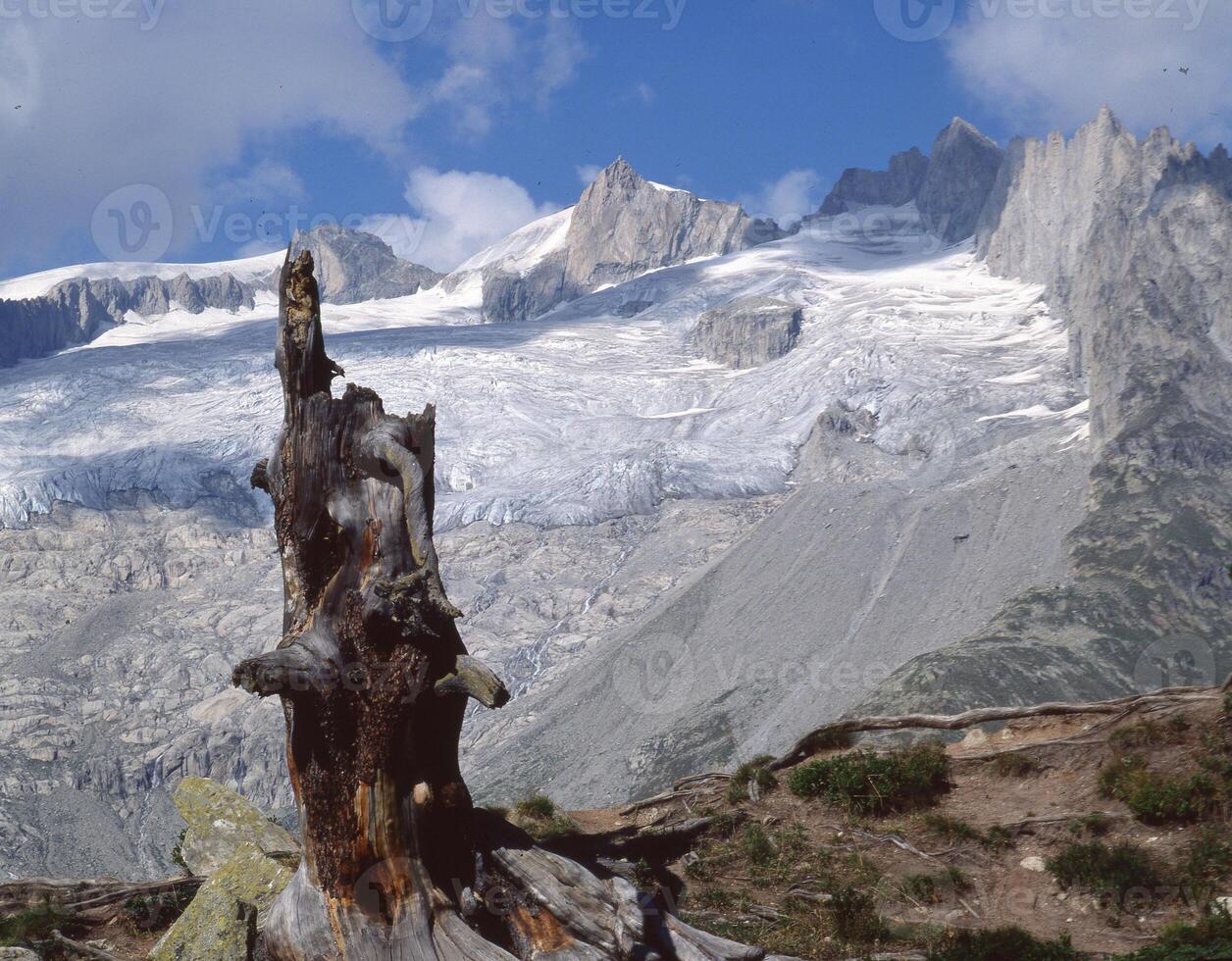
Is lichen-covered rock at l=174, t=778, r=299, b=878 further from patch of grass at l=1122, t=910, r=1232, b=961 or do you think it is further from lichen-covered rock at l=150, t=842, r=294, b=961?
patch of grass at l=1122, t=910, r=1232, b=961

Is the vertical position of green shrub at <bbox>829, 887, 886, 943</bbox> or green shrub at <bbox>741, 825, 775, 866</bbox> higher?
green shrub at <bbox>829, 887, 886, 943</bbox>

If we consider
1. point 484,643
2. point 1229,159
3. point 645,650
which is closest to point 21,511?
point 484,643

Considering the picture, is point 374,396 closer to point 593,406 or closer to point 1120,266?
point 593,406

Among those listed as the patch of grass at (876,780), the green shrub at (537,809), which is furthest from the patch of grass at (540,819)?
the patch of grass at (876,780)

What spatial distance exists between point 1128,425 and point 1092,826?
88828 mm

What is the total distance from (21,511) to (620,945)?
116060 millimetres

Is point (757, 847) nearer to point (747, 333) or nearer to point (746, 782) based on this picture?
point (746, 782)

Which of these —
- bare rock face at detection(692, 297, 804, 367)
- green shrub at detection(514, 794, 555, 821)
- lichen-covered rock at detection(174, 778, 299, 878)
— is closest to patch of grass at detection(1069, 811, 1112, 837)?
green shrub at detection(514, 794, 555, 821)

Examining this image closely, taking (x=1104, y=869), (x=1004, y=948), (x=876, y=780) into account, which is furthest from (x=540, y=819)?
(x=1104, y=869)

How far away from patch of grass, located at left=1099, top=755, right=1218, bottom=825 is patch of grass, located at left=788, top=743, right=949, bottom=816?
64.6 inches

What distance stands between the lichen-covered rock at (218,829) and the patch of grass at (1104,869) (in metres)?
6.09

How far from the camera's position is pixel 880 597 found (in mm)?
74188

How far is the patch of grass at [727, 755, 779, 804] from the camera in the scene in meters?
11.4
